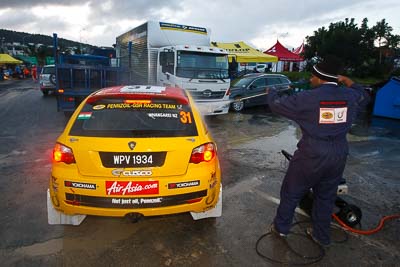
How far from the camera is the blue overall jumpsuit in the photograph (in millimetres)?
2801

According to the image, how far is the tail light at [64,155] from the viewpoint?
2826 mm

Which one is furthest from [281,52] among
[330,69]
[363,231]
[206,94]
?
[330,69]

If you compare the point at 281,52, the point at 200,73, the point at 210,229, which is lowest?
the point at 210,229

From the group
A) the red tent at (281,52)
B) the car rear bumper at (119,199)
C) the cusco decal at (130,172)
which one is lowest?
the car rear bumper at (119,199)

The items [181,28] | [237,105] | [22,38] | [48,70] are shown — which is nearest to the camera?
[181,28]

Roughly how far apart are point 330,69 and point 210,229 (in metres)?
2.13

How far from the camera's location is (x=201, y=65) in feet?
33.5

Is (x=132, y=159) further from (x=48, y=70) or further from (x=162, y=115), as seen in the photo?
(x=48, y=70)

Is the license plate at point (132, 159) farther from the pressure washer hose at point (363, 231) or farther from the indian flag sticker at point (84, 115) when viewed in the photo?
the pressure washer hose at point (363, 231)

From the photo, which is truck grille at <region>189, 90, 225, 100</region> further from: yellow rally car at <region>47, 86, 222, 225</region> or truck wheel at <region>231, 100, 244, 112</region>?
yellow rally car at <region>47, 86, 222, 225</region>

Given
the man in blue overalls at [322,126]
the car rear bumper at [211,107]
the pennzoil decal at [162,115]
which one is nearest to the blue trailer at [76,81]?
the car rear bumper at [211,107]

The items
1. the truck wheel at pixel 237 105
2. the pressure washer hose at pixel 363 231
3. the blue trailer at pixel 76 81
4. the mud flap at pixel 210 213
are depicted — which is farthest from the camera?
the truck wheel at pixel 237 105

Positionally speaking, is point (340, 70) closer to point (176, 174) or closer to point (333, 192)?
point (333, 192)

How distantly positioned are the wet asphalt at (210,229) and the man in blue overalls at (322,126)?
23.7 inches
